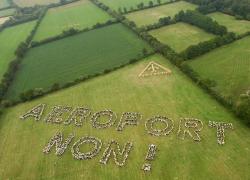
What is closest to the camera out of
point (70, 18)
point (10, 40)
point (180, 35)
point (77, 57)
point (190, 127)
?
point (190, 127)

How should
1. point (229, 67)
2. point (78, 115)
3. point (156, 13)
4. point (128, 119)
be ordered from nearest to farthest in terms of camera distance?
point (128, 119) → point (78, 115) → point (229, 67) → point (156, 13)

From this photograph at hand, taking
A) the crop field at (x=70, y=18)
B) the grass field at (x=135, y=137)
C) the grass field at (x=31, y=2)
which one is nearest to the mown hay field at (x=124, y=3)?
the crop field at (x=70, y=18)

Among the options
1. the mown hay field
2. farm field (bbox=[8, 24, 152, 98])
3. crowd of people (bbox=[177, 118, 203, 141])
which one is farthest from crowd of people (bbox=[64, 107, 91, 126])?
the mown hay field

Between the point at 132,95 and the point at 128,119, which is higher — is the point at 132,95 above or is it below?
below

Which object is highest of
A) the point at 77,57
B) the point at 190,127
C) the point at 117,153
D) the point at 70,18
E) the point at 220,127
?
the point at 220,127

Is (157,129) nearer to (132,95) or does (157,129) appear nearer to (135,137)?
(135,137)

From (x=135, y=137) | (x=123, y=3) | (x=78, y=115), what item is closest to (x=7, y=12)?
(x=123, y=3)

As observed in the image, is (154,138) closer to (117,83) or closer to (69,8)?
(117,83)

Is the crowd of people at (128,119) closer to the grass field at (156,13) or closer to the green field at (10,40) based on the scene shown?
the green field at (10,40)
